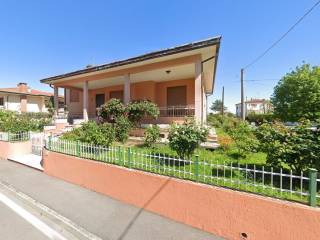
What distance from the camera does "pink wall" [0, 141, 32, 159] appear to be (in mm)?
9539

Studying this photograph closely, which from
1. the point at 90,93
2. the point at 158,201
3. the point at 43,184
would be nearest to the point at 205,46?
the point at 158,201

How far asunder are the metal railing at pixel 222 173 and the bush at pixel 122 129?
2.70 metres

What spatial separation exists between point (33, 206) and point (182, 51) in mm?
6999

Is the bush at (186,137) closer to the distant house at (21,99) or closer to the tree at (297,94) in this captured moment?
the tree at (297,94)

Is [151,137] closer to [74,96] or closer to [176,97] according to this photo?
[176,97]

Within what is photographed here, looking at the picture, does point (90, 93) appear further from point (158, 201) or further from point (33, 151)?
point (158, 201)

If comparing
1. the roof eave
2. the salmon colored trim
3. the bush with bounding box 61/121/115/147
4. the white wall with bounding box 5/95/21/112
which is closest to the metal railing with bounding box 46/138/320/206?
the bush with bounding box 61/121/115/147

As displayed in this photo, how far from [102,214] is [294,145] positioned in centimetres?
392

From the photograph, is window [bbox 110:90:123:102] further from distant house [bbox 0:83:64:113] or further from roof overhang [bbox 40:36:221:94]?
distant house [bbox 0:83:64:113]

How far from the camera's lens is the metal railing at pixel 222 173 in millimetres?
2998

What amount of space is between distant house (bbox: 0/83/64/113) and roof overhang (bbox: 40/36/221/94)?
19.9 m

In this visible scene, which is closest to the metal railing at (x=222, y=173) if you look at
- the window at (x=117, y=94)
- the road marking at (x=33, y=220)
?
the road marking at (x=33, y=220)

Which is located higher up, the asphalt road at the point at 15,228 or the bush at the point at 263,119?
the bush at the point at 263,119

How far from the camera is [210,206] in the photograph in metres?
3.48
